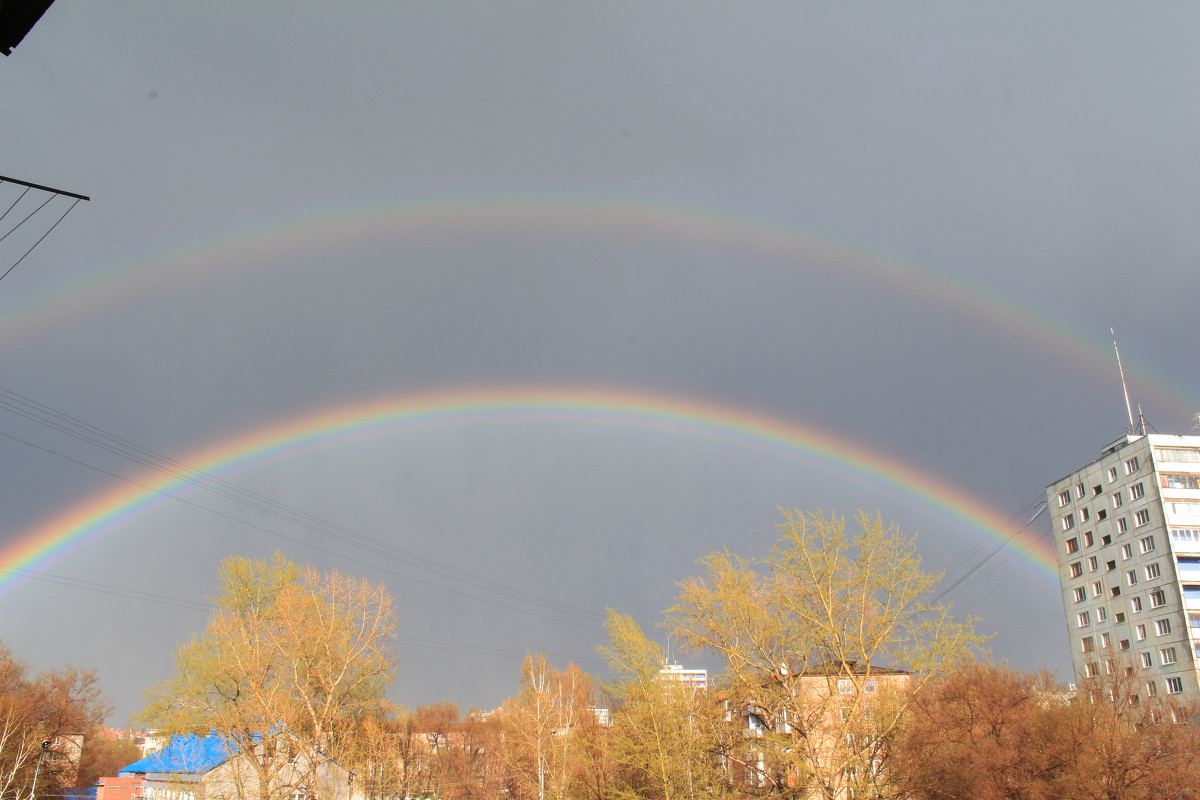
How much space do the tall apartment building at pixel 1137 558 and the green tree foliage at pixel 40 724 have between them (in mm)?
87133

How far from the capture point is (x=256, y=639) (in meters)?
37.8

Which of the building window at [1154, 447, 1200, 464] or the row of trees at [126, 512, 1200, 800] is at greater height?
the building window at [1154, 447, 1200, 464]

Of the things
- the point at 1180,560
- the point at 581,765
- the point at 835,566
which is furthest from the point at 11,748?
the point at 1180,560

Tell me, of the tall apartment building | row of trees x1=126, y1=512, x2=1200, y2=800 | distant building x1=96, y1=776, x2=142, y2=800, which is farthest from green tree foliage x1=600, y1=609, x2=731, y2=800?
the tall apartment building

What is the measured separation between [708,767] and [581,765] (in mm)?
16679

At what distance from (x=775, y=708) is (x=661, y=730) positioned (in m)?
8.49

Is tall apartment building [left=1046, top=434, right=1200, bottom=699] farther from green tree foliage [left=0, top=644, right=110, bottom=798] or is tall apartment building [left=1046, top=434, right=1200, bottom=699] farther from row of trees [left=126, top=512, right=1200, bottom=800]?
green tree foliage [left=0, top=644, right=110, bottom=798]

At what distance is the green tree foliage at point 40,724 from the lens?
5422cm

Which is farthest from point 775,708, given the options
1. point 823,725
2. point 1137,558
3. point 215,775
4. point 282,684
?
point 1137,558

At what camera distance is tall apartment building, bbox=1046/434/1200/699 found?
76750mm

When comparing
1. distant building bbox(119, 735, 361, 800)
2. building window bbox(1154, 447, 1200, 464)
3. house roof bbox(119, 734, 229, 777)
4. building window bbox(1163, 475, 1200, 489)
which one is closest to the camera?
distant building bbox(119, 735, 361, 800)

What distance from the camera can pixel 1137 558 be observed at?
82375 millimetres

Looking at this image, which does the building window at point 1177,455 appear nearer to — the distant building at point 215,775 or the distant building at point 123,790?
the distant building at point 215,775

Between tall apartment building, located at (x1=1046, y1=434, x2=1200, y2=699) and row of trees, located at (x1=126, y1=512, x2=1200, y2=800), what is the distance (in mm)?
39029
